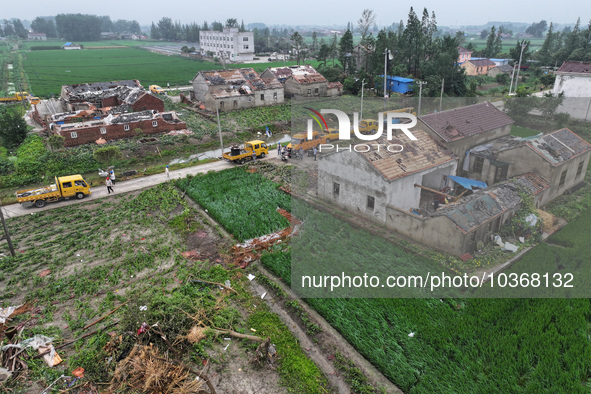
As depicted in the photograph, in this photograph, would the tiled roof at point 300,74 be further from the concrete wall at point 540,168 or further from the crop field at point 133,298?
the crop field at point 133,298

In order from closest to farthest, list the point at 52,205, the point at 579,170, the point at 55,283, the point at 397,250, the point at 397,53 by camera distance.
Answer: the point at 55,283 → the point at 397,250 → the point at 579,170 → the point at 52,205 → the point at 397,53

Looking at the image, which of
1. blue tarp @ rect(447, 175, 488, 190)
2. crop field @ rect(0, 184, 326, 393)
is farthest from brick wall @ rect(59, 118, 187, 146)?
blue tarp @ rect(447, 175, 488, 190)

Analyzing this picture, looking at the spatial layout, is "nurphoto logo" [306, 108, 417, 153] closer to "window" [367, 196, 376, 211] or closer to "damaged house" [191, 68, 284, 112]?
"window" [367, 196, 376, 211]

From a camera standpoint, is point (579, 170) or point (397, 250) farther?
point (579, 170)

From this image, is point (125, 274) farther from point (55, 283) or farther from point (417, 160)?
point (417, 160)

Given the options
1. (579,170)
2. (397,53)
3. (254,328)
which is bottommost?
(254,328)

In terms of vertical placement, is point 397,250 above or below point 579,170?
below

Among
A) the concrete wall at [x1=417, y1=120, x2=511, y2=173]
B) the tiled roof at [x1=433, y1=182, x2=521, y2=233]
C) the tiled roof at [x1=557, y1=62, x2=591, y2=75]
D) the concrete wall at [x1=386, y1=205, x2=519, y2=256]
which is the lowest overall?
the concrete wall at [x1=386, y1=205, x2=519, y2=256]

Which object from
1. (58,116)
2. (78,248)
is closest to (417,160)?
(78,248)

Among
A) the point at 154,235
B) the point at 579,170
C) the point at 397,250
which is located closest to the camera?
the point at 397,250
